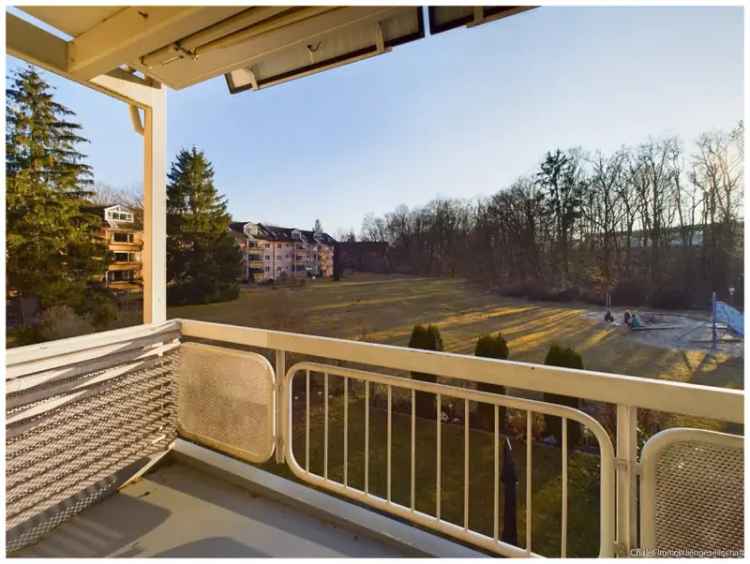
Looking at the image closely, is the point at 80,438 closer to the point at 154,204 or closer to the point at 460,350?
the point at 154,204

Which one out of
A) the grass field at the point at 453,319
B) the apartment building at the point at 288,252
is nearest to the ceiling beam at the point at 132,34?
the grass field at the point at 453,319

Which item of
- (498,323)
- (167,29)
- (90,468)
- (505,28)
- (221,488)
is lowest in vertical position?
(221,488)

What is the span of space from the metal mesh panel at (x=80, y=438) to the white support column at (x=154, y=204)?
361 mm

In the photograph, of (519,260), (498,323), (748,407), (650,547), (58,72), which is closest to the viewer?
(748,407)

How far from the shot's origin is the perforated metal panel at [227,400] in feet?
6.50

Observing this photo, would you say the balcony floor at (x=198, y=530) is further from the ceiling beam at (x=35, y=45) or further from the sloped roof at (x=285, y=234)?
the sloped roof at (x=285, y=234)

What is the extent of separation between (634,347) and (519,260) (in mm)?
1393

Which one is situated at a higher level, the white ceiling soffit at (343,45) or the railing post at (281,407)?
the white ceiling soffit at (343,45)

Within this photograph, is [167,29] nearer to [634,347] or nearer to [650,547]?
[650,547]

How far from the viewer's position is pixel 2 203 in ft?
4.83

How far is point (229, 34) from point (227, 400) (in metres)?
1.75

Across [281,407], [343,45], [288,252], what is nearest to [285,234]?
[288,252]

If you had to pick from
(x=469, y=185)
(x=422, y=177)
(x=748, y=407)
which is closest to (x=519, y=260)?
(x=469, y=185)

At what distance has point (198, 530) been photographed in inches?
66.7
